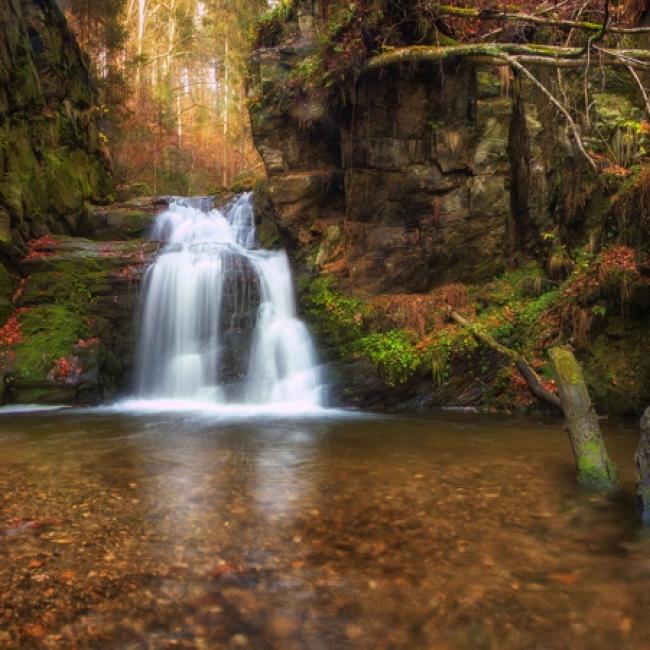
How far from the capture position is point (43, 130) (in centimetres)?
1383

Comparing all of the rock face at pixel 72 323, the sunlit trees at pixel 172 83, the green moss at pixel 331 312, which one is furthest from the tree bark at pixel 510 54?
the sunlit trees at pixel 172 83

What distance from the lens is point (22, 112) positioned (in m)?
12.9

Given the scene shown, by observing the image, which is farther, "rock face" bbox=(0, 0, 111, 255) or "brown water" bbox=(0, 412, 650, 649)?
"rock face" bbox=(0, 0, 111, 255)

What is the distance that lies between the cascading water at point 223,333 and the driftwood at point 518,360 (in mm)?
2861

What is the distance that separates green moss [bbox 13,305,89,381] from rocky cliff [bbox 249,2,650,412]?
4.58m

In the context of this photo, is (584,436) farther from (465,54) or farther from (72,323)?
(72,323)

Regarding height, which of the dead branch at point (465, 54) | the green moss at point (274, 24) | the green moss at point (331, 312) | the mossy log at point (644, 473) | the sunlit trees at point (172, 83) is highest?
the sunlit trees at point (172, 83)

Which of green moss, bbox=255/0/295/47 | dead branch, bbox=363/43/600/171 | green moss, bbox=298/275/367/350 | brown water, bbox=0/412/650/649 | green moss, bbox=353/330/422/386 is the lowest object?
brown water, bbox=0/412/650/649

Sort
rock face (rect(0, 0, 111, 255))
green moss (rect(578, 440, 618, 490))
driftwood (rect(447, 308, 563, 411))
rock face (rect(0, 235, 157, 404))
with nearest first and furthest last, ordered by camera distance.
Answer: green moss (rect(578, 440, 618, 490))
driftwood (rect(447, 308, 563, 411))
rock face (rect(0, 235, 157, 404))
rock face (rect(0, 0, 111, 255))

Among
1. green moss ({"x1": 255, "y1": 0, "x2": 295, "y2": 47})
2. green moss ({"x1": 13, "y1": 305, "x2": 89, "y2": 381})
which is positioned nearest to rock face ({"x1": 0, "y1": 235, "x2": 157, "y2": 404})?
green moss ({"x1": 13, "y1": 305, "x2": 89, "y2": 381})

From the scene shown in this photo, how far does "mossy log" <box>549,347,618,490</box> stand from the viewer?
4719 mm

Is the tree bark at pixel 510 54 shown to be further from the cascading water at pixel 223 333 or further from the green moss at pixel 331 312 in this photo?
the cascading water at pixel 223 333

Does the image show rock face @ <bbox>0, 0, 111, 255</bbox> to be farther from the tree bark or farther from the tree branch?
the tree branch

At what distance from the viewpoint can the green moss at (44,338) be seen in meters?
9.73
